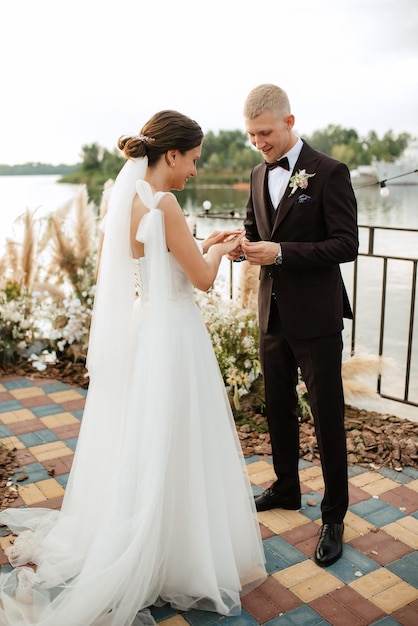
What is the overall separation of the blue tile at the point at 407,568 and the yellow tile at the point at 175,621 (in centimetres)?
91

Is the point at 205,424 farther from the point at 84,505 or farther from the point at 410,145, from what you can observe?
the point at 410,145

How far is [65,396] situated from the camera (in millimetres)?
4680

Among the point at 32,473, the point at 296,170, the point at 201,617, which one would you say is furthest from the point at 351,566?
the point at 32,473

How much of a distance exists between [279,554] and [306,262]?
51.0 inches

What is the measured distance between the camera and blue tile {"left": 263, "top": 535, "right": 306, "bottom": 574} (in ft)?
8.25

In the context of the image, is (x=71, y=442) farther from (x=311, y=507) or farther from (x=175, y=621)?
(x=175, y=621)

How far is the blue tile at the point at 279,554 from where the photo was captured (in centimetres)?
251

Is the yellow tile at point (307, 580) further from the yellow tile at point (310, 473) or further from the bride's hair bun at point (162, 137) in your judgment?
the bride's hair bun at point (162, 137)

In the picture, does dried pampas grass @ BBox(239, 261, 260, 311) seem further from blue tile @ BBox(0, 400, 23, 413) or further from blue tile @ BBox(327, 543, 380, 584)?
blue tile @ BBox(327, 543, 380, 584)

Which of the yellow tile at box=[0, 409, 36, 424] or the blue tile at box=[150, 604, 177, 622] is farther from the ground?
the blue tile at box=[150, 604, 177, 622]

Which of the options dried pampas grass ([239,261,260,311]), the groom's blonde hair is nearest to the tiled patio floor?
dried pampas grass ([239,261,260,311])

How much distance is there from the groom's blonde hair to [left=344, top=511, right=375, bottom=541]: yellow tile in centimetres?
194

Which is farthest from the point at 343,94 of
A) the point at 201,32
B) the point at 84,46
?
the point at 84,46

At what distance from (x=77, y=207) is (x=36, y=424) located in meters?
2.44
